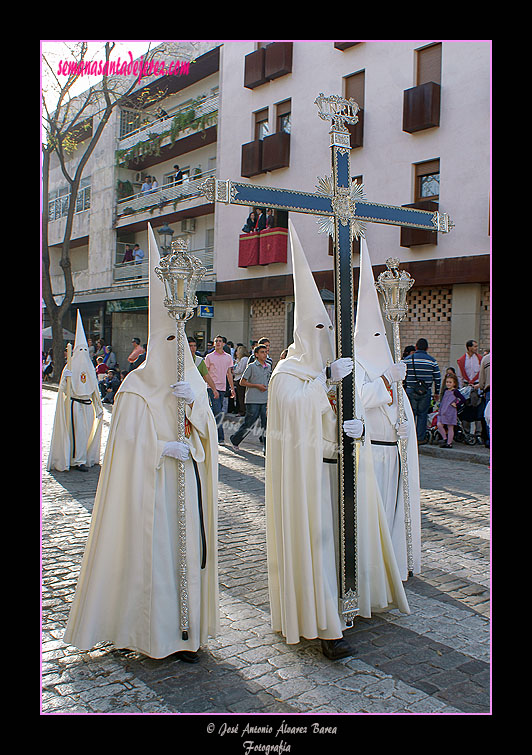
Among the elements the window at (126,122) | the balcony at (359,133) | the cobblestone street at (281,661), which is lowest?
the cobblestone street at (281,661)

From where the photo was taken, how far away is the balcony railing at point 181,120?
24.7 metres

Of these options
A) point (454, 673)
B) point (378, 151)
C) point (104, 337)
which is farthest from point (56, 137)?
point (454, 673)

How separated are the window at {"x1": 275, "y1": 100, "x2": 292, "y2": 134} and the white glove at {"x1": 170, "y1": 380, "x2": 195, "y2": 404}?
19.1 meters

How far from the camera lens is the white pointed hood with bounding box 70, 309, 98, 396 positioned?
9.88 meters

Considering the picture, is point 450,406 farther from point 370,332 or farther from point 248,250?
point 248,250

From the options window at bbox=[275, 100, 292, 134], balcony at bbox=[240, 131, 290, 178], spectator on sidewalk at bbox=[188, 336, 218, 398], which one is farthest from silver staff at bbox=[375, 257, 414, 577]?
window at bbox=[275, 100, 292, 134]

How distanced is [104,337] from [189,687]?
2913 centimetres

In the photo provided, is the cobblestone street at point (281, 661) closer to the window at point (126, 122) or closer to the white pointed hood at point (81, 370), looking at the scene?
the white pointed hood at point (81, 370)

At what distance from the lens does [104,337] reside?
31500mm

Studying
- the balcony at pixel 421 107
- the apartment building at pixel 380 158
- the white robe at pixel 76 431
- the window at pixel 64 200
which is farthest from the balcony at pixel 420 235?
the window at pixel 64 200

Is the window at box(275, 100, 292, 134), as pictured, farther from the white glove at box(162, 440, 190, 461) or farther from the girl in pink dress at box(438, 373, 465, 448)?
the white glove at box(162, 440, 190, 461)

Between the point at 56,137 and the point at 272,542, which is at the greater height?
the point at 56,137

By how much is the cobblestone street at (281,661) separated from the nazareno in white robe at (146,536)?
A: 19cm

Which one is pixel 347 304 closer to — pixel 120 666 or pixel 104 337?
pixel 120 666
